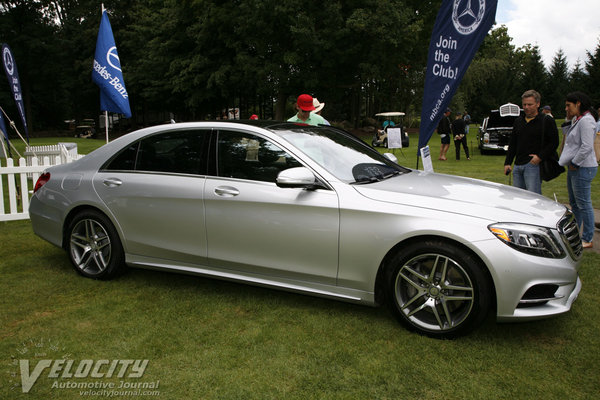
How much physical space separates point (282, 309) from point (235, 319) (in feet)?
1.41

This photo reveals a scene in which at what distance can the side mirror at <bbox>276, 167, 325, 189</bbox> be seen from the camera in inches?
141

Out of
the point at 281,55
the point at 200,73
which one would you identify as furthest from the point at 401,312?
the point at 200,73

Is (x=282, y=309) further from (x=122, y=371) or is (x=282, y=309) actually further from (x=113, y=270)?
(x=113, y=270)

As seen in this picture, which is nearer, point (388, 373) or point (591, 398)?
→ point (591, 398)

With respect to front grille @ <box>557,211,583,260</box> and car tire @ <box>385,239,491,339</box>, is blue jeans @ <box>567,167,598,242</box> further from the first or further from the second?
car tire @ <box>385,239,491,339</box>

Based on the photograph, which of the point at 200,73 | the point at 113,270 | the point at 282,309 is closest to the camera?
the point at 282,309

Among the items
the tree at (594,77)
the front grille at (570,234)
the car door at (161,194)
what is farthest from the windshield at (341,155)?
the tree at (594,77)

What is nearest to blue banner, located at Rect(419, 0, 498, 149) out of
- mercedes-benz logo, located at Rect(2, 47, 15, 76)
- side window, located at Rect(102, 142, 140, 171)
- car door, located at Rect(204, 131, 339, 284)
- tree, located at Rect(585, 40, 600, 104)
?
car door, located at Rect(204, 131, 339, 284)

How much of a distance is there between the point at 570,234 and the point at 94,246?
4.36 metres

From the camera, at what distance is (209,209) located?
411cm

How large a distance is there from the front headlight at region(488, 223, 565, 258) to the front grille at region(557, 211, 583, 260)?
0.18 metres

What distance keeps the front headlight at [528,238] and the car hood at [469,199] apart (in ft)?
0.20

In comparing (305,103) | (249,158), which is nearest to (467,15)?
(305,103)

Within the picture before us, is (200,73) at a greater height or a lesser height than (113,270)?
greater
